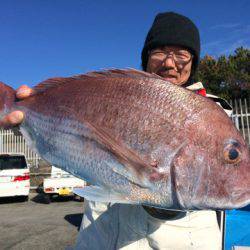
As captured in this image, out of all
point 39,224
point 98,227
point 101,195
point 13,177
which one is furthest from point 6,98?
point 13,177

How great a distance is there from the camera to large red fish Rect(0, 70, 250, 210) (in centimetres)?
142

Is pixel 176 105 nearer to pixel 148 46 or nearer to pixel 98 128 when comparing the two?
pixel 98 128

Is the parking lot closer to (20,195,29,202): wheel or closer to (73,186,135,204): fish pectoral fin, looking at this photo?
(20,195,29,202): wheel

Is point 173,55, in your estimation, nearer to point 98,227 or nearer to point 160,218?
point 160,218

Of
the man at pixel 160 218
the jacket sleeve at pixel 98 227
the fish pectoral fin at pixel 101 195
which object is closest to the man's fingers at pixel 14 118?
the man at pixel 160 218

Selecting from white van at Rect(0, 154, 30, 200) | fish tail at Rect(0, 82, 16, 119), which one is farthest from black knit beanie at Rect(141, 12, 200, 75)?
white van at Rect(0, 154, 30, 200)

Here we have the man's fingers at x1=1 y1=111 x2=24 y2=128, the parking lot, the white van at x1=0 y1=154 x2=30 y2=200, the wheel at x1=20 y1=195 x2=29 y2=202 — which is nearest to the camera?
the man's fingers at x1=1 y1=111 x2=24 y2=128

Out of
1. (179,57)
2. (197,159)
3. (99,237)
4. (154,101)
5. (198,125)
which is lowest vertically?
(99,237)

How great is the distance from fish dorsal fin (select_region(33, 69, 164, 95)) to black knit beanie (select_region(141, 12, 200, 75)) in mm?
664

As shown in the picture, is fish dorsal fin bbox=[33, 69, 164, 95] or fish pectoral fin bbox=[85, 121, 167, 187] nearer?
fish pectoral fin bbox=[85, 121, 167, 187]

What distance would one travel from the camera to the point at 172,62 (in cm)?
218

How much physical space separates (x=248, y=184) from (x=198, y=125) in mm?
272

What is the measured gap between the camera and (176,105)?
1.54 metres

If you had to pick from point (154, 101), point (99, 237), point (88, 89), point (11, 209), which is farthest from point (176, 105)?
point (11, 209)
